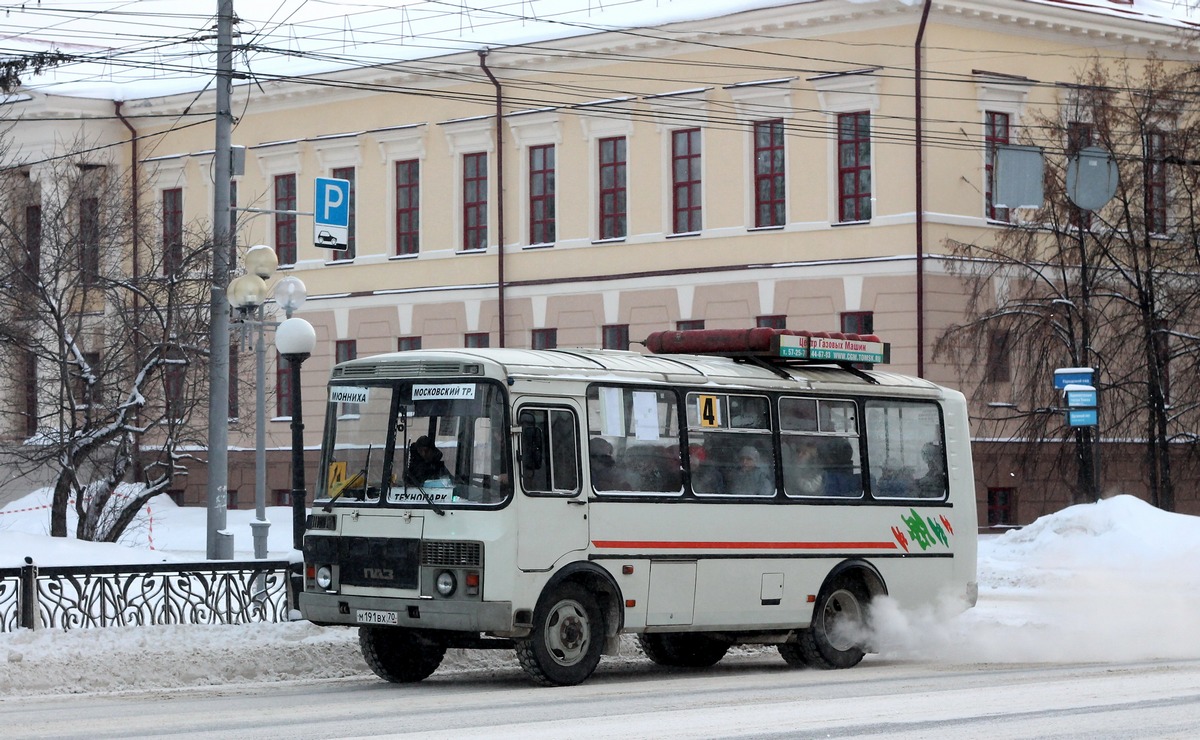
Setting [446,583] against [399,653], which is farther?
[399,653]

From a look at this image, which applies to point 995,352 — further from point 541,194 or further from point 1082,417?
point 541,194

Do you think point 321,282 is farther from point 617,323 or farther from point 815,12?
point 815,12

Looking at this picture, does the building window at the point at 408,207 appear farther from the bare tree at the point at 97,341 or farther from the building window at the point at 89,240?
the building window at the point at 89,240

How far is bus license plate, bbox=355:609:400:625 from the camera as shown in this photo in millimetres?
14922

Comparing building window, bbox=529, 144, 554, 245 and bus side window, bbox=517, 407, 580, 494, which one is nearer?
bus side window, bbox=517, 407, 580, 494

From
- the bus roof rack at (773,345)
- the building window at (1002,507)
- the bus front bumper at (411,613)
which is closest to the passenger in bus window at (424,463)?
the bus front bumper at (411,613)

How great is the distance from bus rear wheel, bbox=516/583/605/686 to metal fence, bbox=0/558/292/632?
3971 millimetres

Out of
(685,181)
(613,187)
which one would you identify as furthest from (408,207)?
(685,181)

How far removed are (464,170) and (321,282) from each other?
510 cm

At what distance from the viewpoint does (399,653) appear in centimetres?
1584

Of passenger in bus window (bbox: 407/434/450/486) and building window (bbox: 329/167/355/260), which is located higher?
building window (bbox: 329/167/355/260)

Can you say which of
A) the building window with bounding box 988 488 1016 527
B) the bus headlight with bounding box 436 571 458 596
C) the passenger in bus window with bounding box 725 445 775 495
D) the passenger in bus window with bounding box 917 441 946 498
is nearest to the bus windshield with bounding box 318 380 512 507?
the bus headlight with bounding box 436 571 458 596

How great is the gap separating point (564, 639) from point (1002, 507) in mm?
25988

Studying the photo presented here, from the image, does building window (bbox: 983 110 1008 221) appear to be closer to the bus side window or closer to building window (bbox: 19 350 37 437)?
building window (bbox: 19 350 37 437)
